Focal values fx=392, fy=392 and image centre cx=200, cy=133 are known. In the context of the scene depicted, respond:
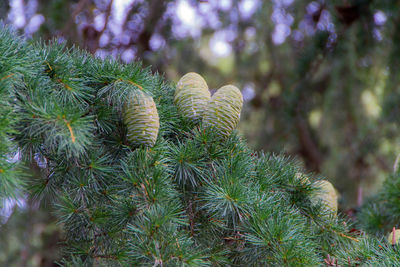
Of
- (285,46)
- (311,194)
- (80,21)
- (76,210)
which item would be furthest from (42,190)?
(285,46)

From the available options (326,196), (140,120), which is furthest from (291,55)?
(140,120)

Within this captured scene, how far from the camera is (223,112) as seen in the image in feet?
2.84

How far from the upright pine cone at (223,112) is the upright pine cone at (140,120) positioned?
0.13 meters

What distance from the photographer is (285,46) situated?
2.49m

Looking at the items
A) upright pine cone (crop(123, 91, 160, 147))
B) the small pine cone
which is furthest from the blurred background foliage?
upright pine cone (crop(123, 91, 160, 147))

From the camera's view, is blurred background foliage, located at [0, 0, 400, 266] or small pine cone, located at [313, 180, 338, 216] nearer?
small pine cone, located at [313, 180, 338, 216]

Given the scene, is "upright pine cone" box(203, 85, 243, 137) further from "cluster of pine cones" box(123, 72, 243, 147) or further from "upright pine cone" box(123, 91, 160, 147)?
"upright pine cone" box(123, 91, 160, 147)

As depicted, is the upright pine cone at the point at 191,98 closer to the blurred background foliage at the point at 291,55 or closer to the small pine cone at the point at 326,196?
the small pine cone at the point at 326,196

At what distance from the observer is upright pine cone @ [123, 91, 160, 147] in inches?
30.7

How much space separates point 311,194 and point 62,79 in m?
0.63

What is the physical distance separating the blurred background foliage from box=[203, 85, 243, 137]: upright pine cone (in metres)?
0.84

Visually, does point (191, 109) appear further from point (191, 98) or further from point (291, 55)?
point (291, 55)

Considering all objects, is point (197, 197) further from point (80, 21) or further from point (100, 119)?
point (80, 21)

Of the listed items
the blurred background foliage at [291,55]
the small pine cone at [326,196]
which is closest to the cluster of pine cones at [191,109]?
the small pine cone at [326,196]
